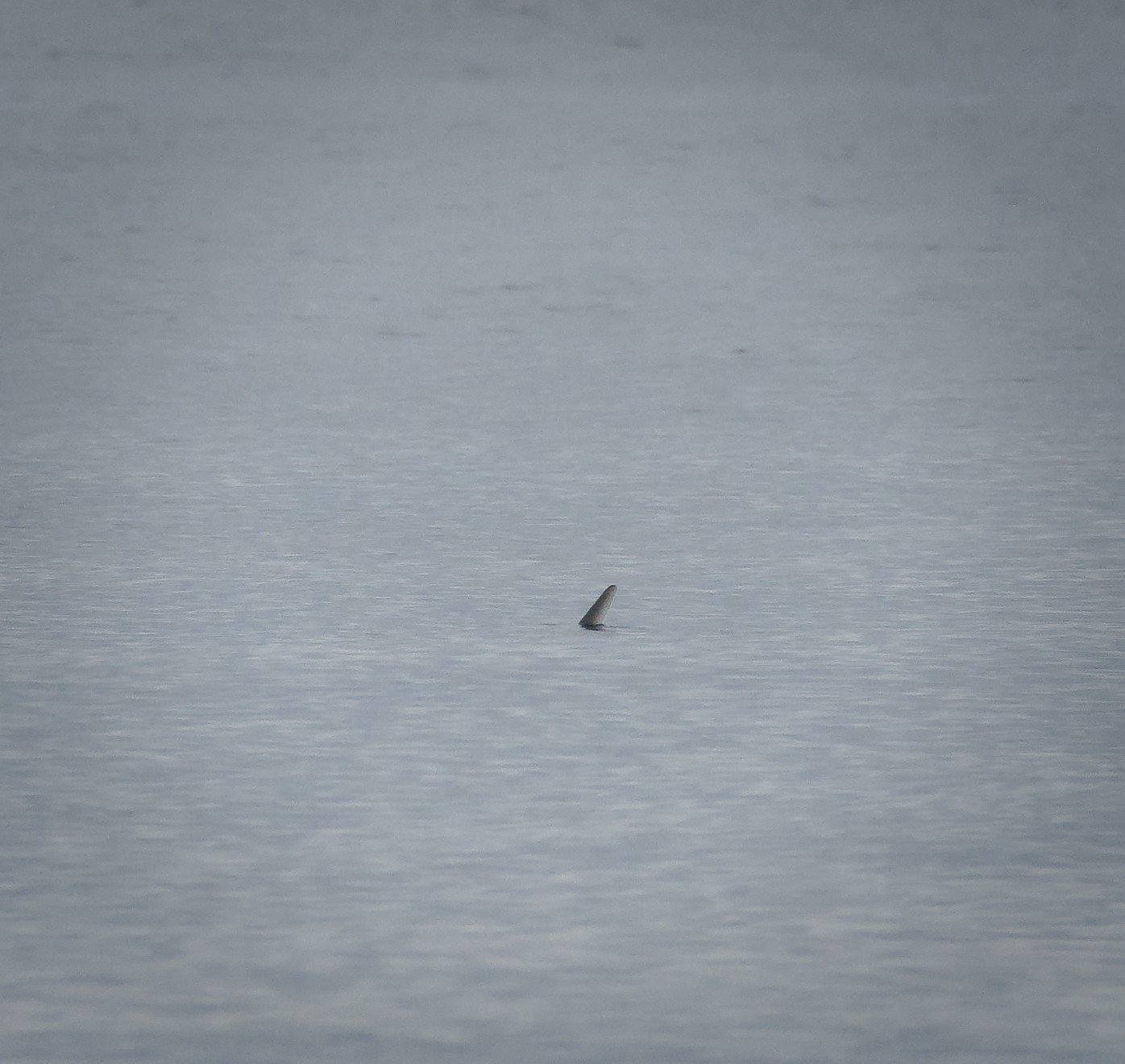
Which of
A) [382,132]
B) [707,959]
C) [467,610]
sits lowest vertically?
[382,132]

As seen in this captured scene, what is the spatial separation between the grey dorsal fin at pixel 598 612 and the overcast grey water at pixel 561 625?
1.5 inches

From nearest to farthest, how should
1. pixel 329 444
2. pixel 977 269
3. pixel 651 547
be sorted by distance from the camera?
1. pixel 651 547
2. pixel 329 444
3. pixel 977 269

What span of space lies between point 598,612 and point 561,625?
0.21ft

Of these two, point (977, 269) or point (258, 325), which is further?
point (977, 269)

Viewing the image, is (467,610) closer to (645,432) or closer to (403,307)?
(645,432)

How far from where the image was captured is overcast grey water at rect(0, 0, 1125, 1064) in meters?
2.41

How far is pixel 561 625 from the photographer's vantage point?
392cm

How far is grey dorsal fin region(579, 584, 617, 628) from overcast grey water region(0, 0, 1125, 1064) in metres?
0.04

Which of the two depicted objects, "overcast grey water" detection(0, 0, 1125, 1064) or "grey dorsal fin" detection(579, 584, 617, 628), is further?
"grey dorsal fin" detection(579, 584, 617, 628)

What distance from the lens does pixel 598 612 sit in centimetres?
393

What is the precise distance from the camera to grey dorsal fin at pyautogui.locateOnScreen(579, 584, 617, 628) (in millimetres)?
3920

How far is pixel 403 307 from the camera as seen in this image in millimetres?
7555

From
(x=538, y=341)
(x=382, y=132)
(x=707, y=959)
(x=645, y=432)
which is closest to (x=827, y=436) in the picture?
(x=645, y=432)

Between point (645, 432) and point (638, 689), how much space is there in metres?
2.16
